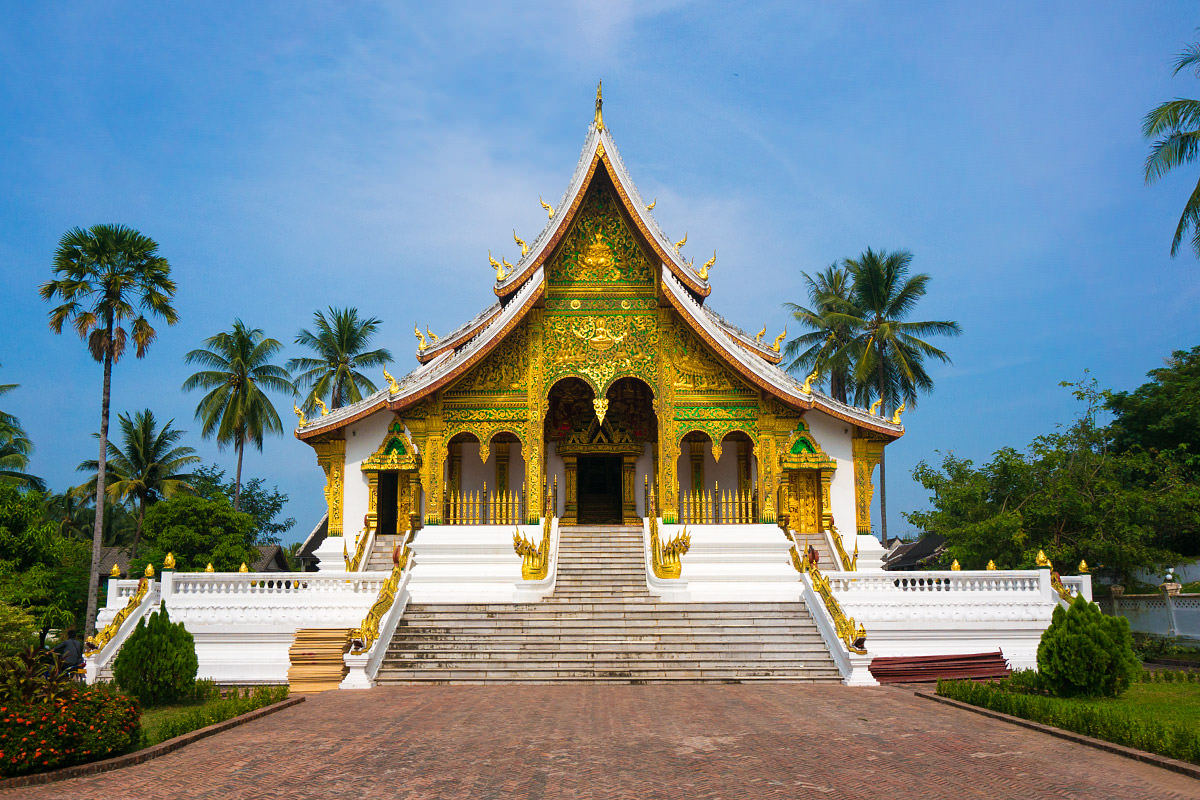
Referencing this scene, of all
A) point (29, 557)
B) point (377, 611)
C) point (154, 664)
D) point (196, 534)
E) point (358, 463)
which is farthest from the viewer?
point (196, 534)

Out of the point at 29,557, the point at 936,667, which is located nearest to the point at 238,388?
the point at 29,557

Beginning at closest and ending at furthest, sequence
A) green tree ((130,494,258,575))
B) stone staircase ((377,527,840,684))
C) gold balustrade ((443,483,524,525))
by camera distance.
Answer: stone staircase ((377,527,840,684)), gold balustrade ((443,483,524,525)), green tree ((130,494,258,575))

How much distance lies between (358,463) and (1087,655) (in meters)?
14.3

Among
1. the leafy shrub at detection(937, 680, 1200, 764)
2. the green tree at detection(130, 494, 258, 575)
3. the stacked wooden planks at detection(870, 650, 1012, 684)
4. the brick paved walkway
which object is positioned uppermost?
the green tree at detection(130, 494, 258, 575)

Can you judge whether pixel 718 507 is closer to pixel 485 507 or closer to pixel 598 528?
pixel 598 528

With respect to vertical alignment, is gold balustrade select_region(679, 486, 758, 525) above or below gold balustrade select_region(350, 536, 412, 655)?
above

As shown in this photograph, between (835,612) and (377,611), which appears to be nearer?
(377,611)

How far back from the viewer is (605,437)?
2070 centimetres

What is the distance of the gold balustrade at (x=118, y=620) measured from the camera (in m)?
13.0

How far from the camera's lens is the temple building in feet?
43.3

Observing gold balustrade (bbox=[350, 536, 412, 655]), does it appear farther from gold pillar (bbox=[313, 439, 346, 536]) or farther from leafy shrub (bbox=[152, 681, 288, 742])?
gold pillar (bbox=[313, 439, 346, 536])

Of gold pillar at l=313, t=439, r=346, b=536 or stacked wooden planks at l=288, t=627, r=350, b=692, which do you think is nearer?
stacked wooden planks at l=288, t=627, r=350, b=692

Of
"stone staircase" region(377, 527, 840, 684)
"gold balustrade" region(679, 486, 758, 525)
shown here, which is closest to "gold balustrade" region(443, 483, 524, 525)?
"gold balustrade" region(679, 486, 758, 525)

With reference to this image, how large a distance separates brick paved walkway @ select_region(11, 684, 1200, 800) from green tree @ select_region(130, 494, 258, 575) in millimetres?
19532
